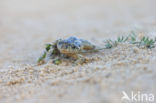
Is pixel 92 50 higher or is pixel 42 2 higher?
pixel 42 2

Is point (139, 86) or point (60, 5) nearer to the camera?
point (139, 86)

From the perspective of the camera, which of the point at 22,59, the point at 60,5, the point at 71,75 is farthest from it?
the point at 60,5

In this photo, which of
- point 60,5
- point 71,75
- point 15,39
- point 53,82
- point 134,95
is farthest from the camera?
point 60,5

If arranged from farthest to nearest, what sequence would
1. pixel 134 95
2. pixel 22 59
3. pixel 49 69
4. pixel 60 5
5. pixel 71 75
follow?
pixel 60 5, pixel 22 59, pixel 49 69, pixel 71 75, pixel 134 95

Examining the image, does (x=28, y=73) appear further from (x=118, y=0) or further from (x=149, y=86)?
(x=118, y=0)

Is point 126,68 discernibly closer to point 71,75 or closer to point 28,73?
point 71,75

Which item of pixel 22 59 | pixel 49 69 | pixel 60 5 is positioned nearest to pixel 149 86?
pixel 49 69

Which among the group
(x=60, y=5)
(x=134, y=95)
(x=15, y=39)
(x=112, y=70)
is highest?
(x=60, y=5)

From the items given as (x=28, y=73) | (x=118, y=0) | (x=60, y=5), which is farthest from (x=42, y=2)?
(x=28, y=73)

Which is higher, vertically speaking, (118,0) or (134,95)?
(118,0)
